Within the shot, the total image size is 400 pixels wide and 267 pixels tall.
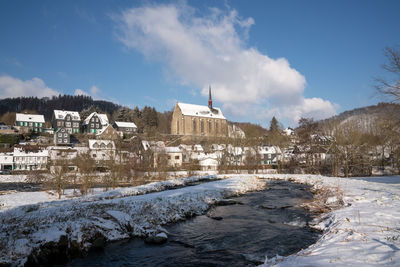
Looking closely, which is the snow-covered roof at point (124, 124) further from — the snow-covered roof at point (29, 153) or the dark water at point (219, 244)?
the dark water at point (219, 244)

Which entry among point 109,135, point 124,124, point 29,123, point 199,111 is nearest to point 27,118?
point 29,123

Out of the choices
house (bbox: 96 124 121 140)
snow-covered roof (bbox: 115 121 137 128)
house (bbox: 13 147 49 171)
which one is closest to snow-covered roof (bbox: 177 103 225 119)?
snow-covered roof (bbox: 115 121 137 128)

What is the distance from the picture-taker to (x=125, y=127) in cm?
9850

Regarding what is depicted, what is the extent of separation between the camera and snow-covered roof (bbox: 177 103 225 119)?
110375 millimetres

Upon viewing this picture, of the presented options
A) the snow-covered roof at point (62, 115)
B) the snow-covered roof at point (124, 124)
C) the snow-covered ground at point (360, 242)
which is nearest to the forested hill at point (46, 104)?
the snow-covered roof at point (62, 115)

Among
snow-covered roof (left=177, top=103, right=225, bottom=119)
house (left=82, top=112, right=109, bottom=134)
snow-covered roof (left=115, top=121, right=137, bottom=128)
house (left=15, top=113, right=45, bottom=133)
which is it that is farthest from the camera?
snow-covered roof (left=177, top=103, right=225, bottom=119)

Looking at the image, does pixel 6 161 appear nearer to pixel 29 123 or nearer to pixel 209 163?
pixel 29 123

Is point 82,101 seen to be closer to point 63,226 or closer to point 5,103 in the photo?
point 5,103

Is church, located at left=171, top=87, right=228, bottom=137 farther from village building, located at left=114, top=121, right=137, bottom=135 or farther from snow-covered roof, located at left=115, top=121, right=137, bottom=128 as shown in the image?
snow-covered roof, located at left=115, top=121, right=137, bottom=128

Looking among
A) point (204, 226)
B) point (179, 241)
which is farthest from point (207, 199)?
point (179, 241)

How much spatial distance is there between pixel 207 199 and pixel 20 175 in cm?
4469

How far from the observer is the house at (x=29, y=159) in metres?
59.1

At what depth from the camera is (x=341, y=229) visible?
8.96 m

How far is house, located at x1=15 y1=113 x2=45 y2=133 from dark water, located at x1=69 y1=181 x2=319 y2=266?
95.5 meters
